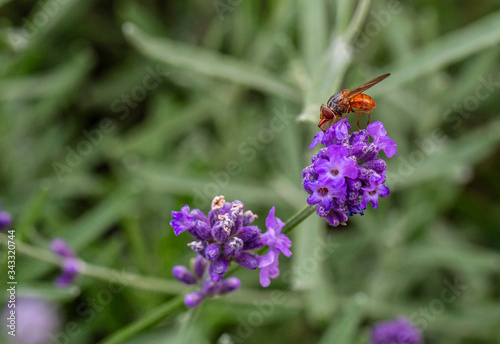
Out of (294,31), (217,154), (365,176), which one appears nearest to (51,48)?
(217,154)

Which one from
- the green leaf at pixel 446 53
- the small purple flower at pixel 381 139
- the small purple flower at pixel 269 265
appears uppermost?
the green leaf at pixel 446 53

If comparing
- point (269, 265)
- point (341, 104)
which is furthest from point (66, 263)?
point (341, 104)

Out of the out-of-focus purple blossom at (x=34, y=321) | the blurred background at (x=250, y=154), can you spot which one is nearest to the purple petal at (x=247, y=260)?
the blurred background at (x=250, y=154)

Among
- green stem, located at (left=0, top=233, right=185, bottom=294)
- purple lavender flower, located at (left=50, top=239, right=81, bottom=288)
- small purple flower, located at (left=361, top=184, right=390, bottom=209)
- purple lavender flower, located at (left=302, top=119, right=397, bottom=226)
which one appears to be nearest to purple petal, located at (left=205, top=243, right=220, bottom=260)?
purple lavender flower, located at (left=302, top=119, right=397, bottom=226)

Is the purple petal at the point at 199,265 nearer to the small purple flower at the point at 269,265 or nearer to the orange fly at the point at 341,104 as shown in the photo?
the small purple flower at the point at 269,265

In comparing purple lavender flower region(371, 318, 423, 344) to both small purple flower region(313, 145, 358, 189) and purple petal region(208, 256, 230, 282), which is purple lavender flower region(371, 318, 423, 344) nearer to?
purple petal region(208, 256, 230, 282)

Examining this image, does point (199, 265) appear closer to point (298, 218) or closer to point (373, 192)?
point (298, 218)
